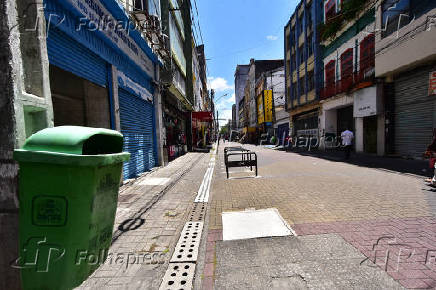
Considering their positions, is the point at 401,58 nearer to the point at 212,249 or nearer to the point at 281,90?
the point at 212,249

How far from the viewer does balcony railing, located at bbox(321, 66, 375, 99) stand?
1309cm

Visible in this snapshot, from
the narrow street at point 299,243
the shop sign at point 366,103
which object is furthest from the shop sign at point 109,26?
the shop sign at point 366,103

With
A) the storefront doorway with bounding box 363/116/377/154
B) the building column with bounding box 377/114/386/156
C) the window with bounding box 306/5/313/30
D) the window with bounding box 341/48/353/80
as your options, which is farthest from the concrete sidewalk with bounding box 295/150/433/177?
the window with bounding box 306/5/313/30

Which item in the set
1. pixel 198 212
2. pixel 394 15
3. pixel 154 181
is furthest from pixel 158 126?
pixel 394 15

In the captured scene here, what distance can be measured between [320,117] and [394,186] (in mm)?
15823

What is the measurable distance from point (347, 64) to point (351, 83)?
221 centimetres

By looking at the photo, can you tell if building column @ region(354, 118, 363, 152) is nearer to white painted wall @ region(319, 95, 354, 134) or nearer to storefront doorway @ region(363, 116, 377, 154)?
storefront doorway @ region(363, 116, 377, 154)

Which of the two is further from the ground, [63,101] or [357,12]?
[357,12]

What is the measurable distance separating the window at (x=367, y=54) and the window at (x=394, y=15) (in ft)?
4.77

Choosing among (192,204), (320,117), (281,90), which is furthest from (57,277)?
(281,90)

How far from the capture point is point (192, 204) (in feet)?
16.0

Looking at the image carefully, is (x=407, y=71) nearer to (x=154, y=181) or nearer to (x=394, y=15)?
(x=394, y=15)

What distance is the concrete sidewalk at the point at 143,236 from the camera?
2338 millimetres

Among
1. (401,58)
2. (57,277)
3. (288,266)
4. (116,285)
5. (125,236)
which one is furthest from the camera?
(401,58)
